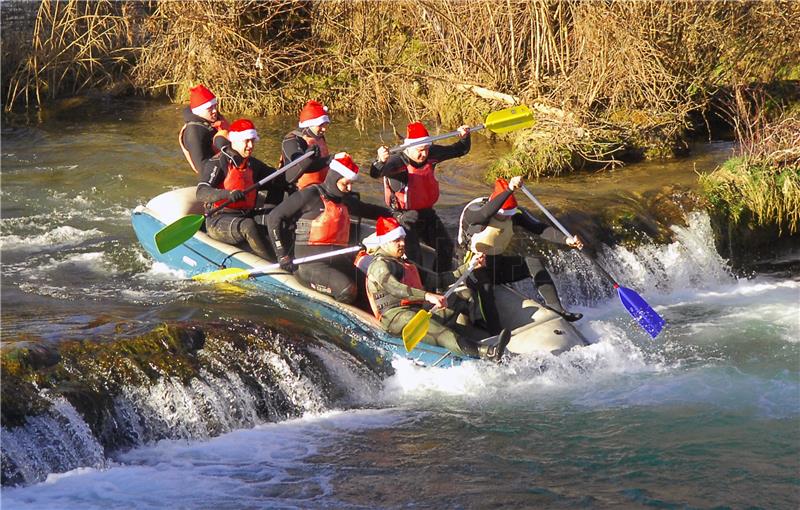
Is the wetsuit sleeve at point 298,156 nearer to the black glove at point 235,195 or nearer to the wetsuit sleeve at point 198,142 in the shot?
the black glove at point 235,195

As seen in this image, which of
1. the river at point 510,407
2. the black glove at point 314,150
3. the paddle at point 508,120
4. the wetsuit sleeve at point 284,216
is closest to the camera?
the river at point 510,407

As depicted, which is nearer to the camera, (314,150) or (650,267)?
(314,150)

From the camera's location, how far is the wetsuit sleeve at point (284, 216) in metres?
8.79

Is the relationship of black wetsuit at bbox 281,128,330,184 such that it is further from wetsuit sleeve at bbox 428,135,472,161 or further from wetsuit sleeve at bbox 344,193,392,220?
wetsuit sleeve at bbox 428,135,472,161

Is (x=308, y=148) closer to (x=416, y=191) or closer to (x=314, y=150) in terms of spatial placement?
(x=314, y=150)

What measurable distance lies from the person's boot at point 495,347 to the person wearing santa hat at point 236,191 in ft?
7.40

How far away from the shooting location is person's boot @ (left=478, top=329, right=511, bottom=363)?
798cm

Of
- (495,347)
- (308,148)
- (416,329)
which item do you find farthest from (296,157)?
(495,347)

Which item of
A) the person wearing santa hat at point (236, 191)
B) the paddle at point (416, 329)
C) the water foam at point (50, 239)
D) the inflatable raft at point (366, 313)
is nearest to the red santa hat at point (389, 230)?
the paddle at point (416, 329)

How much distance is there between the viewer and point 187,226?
371 inches

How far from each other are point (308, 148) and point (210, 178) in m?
0.87

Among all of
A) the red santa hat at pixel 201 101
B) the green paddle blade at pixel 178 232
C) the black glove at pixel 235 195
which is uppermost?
the red santa hat at pixel 201 101

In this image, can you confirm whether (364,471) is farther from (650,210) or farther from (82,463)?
(650,210)

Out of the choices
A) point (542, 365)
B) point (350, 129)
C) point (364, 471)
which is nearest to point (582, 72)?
point (350, 129)
